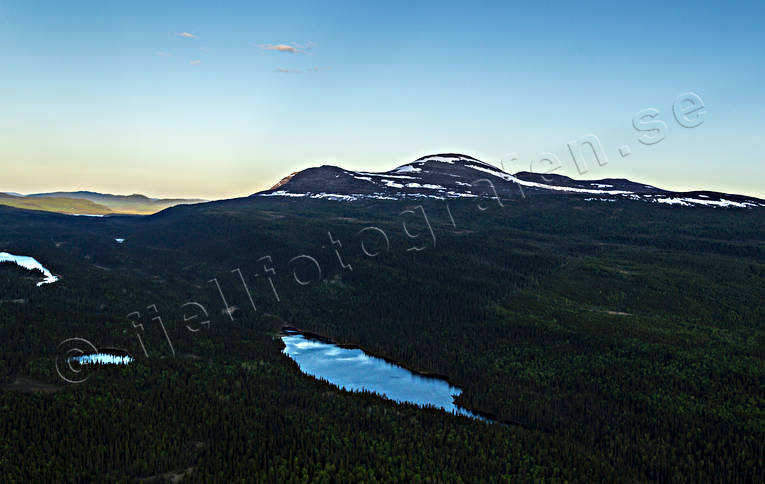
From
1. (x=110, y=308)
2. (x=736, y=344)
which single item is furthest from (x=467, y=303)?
(x=110, y=308)

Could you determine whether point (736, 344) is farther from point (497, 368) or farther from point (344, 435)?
point (344, 435)

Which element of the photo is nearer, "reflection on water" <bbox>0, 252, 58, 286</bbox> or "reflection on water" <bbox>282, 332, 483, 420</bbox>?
"reflection on water" <bbox>282, 332, 483, 420</bbox>

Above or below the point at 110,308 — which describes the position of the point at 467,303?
below

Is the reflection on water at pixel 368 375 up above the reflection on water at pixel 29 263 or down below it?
below

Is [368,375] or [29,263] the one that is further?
[29,263]

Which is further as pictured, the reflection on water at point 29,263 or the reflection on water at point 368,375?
the reflection on water at point 29,263
